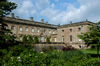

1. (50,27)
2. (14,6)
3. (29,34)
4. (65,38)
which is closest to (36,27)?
(29,34)

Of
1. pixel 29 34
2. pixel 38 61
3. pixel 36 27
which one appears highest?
pixel 36 27

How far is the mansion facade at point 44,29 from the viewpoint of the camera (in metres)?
32.8

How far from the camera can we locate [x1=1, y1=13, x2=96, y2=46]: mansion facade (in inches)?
1291

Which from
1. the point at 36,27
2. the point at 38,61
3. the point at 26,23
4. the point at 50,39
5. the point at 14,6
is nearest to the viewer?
the point at 38,61

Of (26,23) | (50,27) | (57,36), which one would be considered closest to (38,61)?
(26,23)

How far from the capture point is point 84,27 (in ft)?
107

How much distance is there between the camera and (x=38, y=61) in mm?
6109

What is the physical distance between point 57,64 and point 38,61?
1.30 metres

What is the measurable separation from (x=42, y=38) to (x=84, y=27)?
48.9 ft

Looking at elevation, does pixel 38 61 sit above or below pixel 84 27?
below

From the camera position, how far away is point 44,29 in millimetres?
40688

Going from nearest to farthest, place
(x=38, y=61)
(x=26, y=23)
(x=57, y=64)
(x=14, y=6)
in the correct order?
1. (x=57, y=64)
2. (x=38, y=61)
3. (x=14, y=6)
4. (x=26, y=23)

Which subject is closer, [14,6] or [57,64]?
[57,64]

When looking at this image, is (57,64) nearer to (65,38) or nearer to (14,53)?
(14,53)
